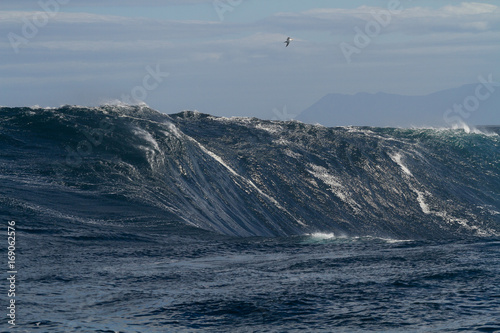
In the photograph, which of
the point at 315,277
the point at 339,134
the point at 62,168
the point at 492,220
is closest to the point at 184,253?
the point at 315,277

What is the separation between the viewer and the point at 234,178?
31.8 metres

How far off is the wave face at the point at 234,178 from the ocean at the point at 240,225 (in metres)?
0.12

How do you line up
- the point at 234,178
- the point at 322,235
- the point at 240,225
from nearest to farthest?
the point at 240,225
the point at 322,235
the point at 234,178

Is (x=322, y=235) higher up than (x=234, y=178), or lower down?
lower down

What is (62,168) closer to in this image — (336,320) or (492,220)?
(336,320)

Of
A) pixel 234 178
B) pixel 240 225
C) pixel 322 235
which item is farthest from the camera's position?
pixel 234 178

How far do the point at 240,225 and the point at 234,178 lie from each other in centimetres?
520

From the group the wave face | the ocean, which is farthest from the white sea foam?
the wave face

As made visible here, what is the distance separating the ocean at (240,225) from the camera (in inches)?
560

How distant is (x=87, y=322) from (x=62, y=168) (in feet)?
55.6

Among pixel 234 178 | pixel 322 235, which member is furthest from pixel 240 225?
pixel 234 178

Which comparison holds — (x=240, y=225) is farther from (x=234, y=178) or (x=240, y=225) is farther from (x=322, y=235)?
(x=234, y=178)

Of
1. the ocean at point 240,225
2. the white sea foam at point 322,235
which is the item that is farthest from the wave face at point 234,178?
the white sea foam at point 322,235

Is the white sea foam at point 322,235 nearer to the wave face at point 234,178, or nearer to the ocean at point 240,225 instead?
the ocean at point 240,225
